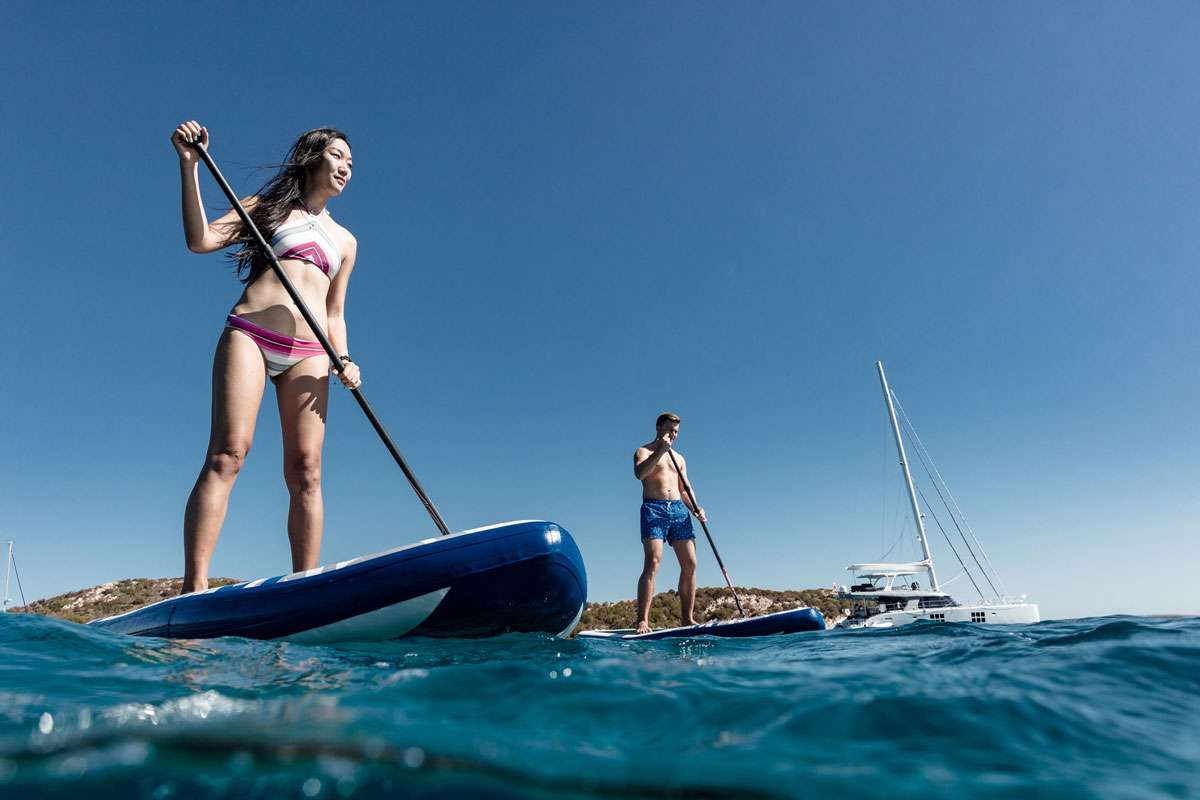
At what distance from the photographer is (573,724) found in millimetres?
1592

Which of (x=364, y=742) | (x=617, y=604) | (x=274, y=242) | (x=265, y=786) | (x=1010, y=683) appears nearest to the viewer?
(x=265, y=786)

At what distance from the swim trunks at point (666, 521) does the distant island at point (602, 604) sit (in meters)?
6.15

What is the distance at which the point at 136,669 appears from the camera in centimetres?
211

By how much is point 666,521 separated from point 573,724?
5.23m

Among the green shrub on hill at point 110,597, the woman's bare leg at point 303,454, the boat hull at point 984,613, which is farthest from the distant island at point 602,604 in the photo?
the woman's bare leg at point 303,454

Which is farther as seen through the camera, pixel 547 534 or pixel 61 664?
pixel 547 534

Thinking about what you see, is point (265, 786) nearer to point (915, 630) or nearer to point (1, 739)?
point (1, 739)

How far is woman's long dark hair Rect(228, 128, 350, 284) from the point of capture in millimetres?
3816

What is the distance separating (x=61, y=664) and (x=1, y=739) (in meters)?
1.06

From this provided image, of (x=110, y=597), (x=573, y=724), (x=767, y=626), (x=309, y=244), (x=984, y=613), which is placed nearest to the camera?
(x=573, y=724)

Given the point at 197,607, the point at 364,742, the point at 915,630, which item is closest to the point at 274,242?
the point at 197,607

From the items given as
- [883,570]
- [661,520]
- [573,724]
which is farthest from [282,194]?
[883,570]

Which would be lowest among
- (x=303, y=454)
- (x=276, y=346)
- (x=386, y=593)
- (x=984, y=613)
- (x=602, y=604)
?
(x=984, y=613)

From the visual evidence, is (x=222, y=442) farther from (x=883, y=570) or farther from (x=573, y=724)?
Answer: (x=883, y=570)
